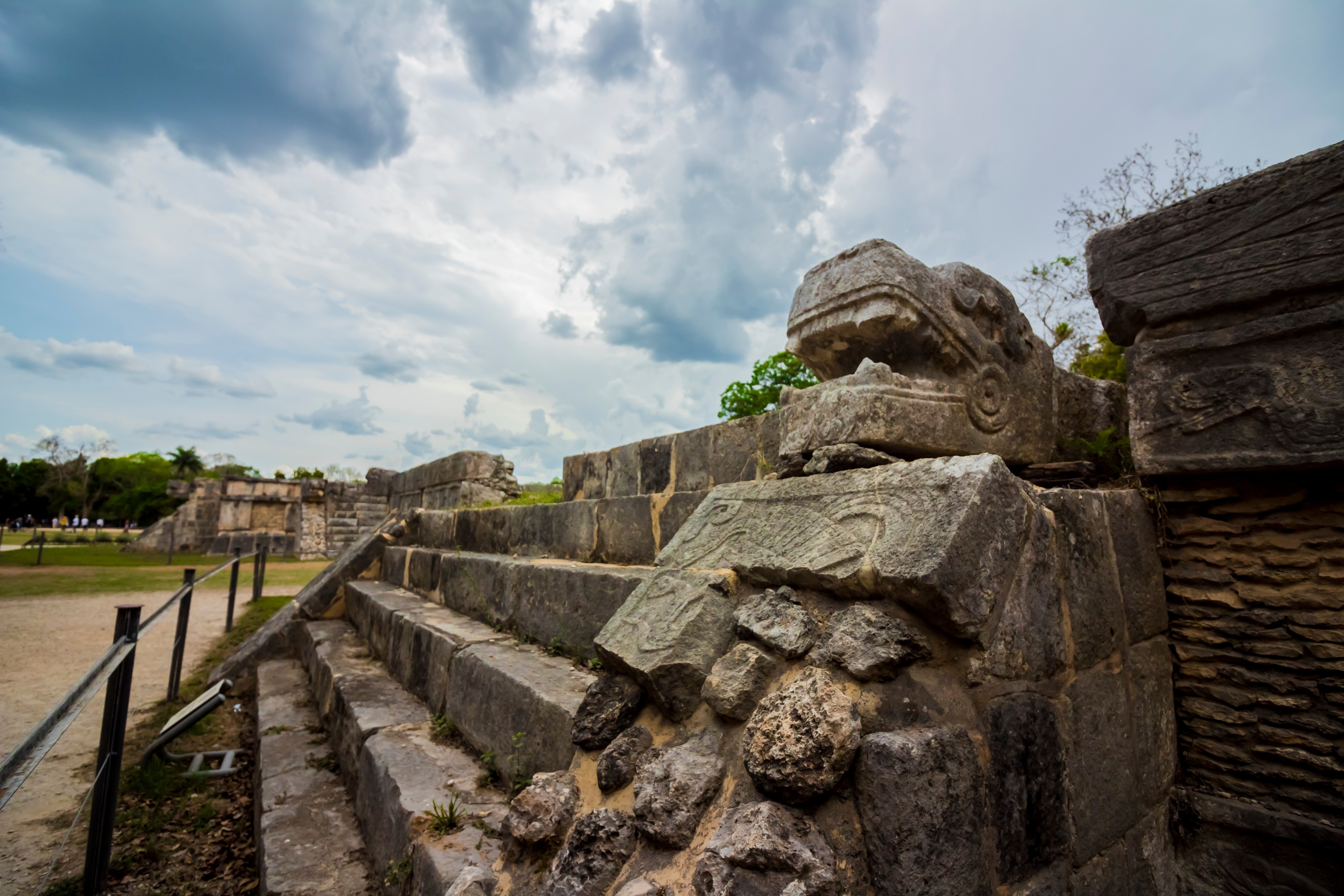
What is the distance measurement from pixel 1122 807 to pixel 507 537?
14.1 ft

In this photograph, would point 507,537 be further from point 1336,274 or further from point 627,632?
point 1336,274

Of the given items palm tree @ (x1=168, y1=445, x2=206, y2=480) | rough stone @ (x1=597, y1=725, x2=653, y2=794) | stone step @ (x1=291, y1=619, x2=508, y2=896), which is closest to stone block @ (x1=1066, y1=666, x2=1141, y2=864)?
rough stone @ (x1=597, y1=725, x2=653, y2=794)

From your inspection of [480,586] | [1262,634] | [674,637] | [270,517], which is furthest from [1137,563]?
[270,517]

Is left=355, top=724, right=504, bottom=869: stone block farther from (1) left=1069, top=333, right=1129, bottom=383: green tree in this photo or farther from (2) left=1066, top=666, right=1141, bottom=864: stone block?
(1) left=1069, top=333, right=1129, bottom=383: green tree

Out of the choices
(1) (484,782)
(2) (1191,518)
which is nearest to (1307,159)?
(2) (1191,518)

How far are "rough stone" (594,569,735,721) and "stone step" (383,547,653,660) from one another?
19 centimetres

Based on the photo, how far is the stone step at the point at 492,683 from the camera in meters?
2.40

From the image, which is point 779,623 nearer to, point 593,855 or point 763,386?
point 593,855

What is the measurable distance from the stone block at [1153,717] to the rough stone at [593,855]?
150 cm

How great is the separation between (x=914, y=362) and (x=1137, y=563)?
992 mm

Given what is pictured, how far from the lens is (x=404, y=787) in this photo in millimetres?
2605

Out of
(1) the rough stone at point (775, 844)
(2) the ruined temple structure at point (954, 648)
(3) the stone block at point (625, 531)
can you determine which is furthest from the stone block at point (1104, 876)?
(3) the stone block at point (625, 531)

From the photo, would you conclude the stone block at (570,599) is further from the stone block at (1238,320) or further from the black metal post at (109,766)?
the stone block at (1238,320)

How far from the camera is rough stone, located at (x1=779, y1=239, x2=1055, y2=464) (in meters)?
2.25
